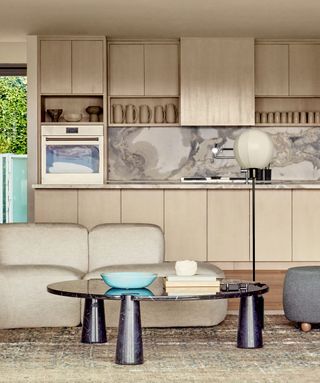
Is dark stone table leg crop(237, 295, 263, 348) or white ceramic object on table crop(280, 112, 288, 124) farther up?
white ceramic object on table crop(280, 112, 288, 124)

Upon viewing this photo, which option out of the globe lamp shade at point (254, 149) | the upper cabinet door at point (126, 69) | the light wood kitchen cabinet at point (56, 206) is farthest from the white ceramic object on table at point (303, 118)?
the globe lamp shade at point (254, 149)

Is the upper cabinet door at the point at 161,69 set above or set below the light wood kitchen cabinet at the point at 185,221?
above

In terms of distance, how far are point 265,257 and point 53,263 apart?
3447 millimetres

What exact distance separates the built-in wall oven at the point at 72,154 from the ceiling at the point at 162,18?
42.3 inches

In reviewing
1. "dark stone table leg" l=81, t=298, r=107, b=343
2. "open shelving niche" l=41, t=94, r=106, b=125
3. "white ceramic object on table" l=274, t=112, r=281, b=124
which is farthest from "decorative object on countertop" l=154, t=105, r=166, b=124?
"dark stone table leg" l=81, t=298, r=107, b=343

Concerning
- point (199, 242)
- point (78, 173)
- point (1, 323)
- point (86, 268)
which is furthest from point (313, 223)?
point (1, 323)

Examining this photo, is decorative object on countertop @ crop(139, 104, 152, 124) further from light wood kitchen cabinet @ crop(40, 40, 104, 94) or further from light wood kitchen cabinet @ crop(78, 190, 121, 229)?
light wood kitchen cabinet @ crop(78, 190, 121, 229)

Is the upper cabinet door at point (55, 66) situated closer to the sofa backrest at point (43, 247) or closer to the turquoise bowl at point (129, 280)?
the sofa backrest at point (43, 247)

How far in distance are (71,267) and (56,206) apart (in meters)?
3.07

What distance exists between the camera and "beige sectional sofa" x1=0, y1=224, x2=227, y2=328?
5.39 metres

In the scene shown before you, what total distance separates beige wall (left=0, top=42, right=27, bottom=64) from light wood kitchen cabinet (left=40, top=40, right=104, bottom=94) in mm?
683

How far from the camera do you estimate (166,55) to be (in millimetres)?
9875

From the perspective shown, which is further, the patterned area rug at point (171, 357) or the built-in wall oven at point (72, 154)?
the built-in wall oven at point (72, 154)

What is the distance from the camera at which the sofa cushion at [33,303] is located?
5.38 metres
